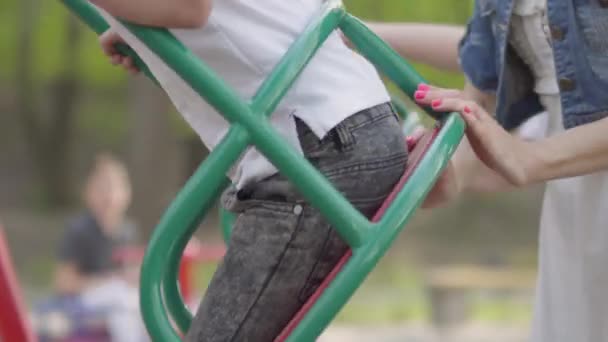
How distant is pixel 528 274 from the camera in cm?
1043

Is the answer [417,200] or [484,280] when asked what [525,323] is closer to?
[484,280]

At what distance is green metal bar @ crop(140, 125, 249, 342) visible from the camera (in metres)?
1.52

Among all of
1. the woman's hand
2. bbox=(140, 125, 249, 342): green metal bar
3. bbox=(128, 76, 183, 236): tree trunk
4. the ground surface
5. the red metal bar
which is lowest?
the ground surface

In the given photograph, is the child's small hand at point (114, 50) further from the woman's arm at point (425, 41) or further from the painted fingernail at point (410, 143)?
the woman's arm at point (425, 41)

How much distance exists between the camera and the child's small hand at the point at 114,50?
69.6 inches

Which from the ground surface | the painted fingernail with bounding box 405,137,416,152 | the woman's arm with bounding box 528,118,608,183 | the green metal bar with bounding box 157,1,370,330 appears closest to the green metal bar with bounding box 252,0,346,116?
the green metal bar with bounding box 157,1,370,330

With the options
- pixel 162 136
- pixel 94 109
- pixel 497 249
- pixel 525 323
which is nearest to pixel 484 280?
pixel 525 323

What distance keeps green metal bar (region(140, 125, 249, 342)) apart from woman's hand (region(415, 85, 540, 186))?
1.07 feet

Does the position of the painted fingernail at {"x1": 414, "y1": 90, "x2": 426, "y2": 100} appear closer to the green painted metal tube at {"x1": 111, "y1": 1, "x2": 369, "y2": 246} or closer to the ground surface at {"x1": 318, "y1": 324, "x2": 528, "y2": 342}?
the green painted metal tube at {"x1": 111, "y1": 1, "x2": 369, "y2": 246}

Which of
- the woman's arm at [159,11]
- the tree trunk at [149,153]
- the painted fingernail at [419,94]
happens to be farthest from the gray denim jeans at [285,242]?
the tree trunk at [149,153]

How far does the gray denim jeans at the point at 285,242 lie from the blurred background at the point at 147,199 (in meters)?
6.16

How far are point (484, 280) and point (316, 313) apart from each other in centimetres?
783

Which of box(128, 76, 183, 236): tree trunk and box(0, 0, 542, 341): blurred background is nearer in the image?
box(0, 0, 542, 341): blurred background

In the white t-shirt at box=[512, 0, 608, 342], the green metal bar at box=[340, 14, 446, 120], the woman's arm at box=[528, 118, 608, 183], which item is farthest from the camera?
the white t-shirt at box=[512, 0, 608, 342]
